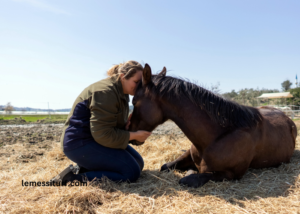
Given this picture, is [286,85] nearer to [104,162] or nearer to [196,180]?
[196,180]

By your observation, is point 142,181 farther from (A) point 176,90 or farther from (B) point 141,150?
(B) point 141,150

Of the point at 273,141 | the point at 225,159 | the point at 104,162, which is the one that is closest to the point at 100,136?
the point at 104,162

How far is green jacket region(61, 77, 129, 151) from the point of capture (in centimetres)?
247

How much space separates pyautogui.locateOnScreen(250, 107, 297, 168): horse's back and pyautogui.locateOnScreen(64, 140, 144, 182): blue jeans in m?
1.88

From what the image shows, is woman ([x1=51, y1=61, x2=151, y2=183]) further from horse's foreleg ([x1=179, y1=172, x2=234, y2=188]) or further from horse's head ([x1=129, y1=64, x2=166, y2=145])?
horse's foreleg ([x1=179, y1=172, x2=234, y2=188])

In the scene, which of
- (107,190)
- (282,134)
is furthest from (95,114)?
(282,134)

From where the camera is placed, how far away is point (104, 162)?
2625mm

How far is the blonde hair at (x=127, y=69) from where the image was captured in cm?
278

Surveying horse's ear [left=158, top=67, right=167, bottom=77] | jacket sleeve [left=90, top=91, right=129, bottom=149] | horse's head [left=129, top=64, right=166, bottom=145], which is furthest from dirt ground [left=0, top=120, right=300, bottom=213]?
horse's ear [left=158, top=67, right=167, bottom=77]

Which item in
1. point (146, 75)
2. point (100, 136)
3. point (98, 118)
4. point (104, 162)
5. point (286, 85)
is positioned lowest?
point (104, 162)

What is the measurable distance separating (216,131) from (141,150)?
8.10 ft

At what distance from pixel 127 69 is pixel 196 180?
5.81 ft

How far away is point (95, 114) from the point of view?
2469mm

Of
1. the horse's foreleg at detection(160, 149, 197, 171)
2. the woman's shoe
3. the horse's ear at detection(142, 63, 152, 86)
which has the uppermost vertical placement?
the horse's ear at detection(142, 63, 152, 86)
